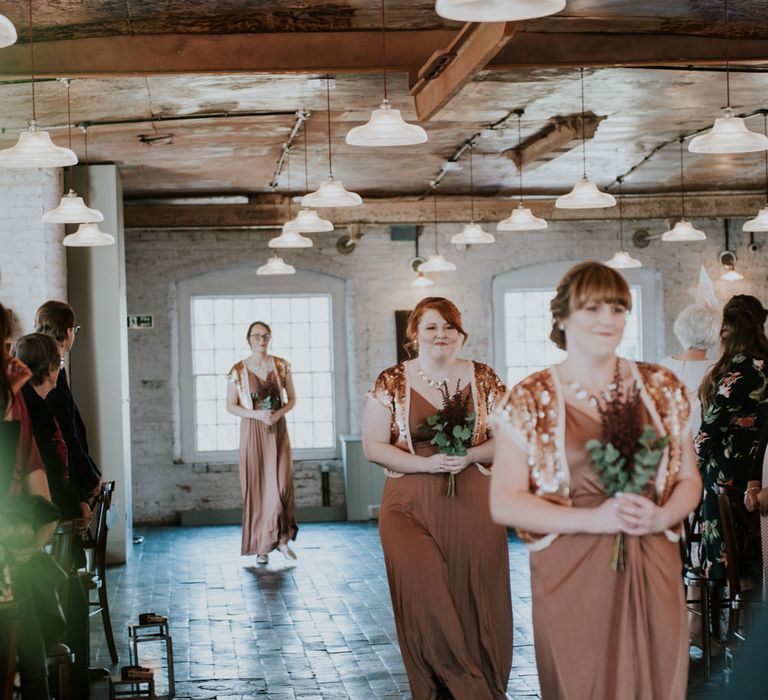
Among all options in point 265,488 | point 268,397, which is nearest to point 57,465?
point 265,488

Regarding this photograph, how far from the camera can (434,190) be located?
14055 millimetres

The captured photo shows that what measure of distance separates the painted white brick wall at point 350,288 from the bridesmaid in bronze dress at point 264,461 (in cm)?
361

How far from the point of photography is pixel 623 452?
348 cm

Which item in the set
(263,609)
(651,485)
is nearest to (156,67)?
(263,609)

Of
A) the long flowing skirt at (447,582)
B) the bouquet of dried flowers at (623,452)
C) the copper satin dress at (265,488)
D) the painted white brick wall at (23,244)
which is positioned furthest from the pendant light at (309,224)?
the bouquet of dried flowers at (623,452)

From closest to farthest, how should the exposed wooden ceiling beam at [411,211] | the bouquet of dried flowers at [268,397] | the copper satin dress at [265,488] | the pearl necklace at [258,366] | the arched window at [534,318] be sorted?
the copper satin dress at [265,488]
the bouquet of dried flowers at [268,397]
the pearl necklace at [258,366]
the exposed wooden ceiling beam at [411,211]
the arched window at [534,318]

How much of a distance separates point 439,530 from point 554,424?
196 centimetres

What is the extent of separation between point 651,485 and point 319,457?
11516 millimetres

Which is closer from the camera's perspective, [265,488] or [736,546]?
[736,546]

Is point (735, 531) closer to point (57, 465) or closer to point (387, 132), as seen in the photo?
point (387, 132)

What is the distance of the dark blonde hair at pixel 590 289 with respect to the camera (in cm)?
359

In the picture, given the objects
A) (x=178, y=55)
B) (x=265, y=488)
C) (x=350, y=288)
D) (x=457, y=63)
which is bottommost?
(x=265, y=488)

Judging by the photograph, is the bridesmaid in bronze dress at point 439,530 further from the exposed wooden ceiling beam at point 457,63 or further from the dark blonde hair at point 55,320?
the dark blonde hair at point 55,320

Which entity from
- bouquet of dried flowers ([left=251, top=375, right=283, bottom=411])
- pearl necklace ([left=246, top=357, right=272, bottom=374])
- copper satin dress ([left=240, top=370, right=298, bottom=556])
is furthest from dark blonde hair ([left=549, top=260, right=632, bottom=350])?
pearl necklace ([left=246, top=357, right=272, bottom=374])
